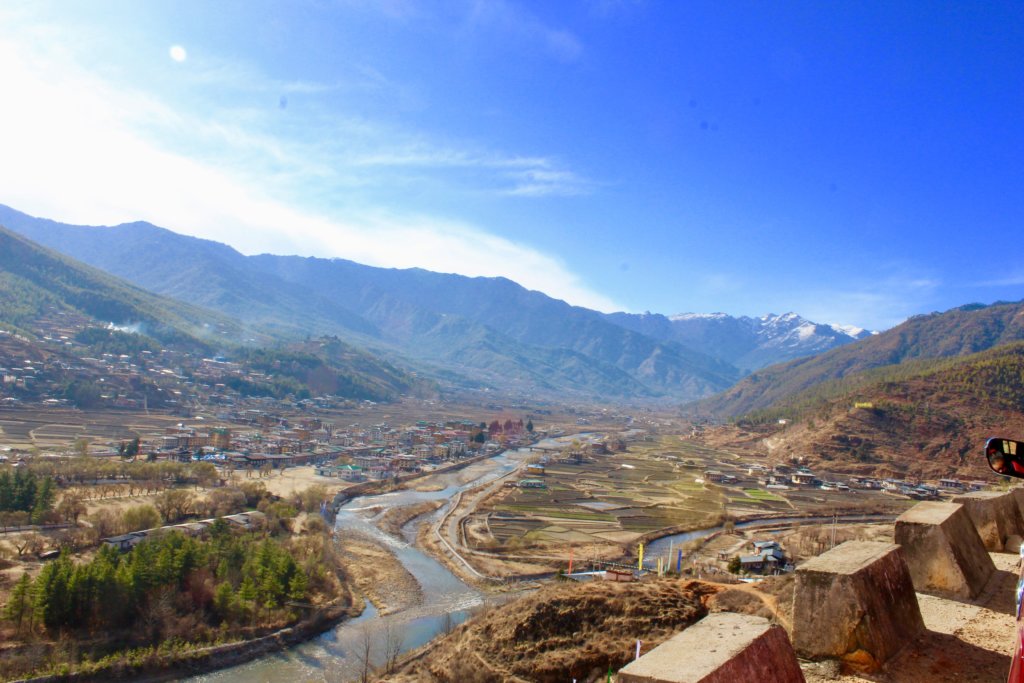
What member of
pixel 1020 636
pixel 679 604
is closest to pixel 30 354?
pixel 679 604

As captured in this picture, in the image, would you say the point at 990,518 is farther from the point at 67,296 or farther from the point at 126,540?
the point at 67,296

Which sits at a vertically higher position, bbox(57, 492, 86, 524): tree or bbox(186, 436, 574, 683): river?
bbox(57, 492, 86, 524): tree

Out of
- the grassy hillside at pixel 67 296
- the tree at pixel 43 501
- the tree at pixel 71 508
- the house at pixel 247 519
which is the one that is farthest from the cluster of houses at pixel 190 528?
the grassy hillside at pixel 67 296

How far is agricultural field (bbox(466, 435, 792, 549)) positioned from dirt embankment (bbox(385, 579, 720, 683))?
2633 centimetres

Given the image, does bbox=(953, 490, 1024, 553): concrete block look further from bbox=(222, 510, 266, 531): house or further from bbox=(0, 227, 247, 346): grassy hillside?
bbox=(0, 227, 247, 346): grassy hillside

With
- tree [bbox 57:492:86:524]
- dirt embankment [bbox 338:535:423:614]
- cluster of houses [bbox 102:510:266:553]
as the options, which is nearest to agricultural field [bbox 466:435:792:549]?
dirt embankment [bbox 338:535:423:614]

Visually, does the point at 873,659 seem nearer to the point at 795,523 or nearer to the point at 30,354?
the point at 795,523

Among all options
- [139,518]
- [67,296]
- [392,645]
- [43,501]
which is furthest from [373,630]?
[67,296]

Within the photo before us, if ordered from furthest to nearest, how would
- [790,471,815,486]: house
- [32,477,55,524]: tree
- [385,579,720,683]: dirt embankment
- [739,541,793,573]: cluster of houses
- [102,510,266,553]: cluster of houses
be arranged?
[790,471,815,486]: house
[32,477,55,524]: tree
[739,541,793,573]: cluster of houses
[102,510,266,553]: cluster of houses
[385,579,720,683]: dirt embankment

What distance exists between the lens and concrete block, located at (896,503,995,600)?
566cm

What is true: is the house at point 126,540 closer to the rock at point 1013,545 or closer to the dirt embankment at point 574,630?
the dirt embankment at point 574,630

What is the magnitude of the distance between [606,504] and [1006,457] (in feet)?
184

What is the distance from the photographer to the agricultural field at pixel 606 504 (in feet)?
146

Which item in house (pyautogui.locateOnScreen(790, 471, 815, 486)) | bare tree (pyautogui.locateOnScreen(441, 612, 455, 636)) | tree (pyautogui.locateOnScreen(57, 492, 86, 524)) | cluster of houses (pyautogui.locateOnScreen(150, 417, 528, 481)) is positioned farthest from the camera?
house (pyautogui.locateOnScreen(790, 471, 815, 486))
